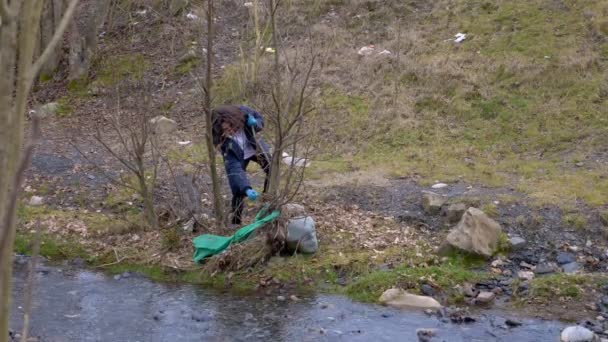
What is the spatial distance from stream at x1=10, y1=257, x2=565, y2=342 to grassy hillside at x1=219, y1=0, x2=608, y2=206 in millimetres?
2630

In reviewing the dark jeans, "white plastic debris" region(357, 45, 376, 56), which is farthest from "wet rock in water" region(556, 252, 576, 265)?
"white plastic debris" region(357, 45, 376, 56)

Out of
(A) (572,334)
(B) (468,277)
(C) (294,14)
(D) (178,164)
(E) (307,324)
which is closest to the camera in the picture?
(A) (572,334)

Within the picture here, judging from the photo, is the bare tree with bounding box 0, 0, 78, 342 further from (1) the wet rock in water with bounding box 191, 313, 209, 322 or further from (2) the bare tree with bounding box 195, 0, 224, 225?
(2) the bare tree with bounding box 195, 0, 224, 225

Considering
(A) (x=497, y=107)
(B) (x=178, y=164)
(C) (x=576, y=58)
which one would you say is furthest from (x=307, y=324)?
(C) (x=576, y=58)

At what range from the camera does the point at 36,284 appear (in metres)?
6.76

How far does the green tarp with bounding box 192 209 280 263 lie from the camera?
686 cm

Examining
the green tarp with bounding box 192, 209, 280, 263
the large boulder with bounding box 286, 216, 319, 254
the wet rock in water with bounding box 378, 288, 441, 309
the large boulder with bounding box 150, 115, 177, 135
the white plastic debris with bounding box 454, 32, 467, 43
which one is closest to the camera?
the wet rock in water with bounding box 378, 288, 441, 309

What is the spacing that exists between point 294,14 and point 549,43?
4896 millimetres

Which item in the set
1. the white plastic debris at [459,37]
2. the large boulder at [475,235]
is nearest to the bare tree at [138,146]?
the large boulder at [475,235]

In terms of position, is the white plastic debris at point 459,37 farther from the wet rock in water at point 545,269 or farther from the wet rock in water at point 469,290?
the wet rock in water at point 469,290

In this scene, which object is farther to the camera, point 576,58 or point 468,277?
point 576,58

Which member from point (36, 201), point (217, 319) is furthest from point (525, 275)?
point (36, 201)

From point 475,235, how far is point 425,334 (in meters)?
1.50

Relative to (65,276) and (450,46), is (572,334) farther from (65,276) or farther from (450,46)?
(450,46)
